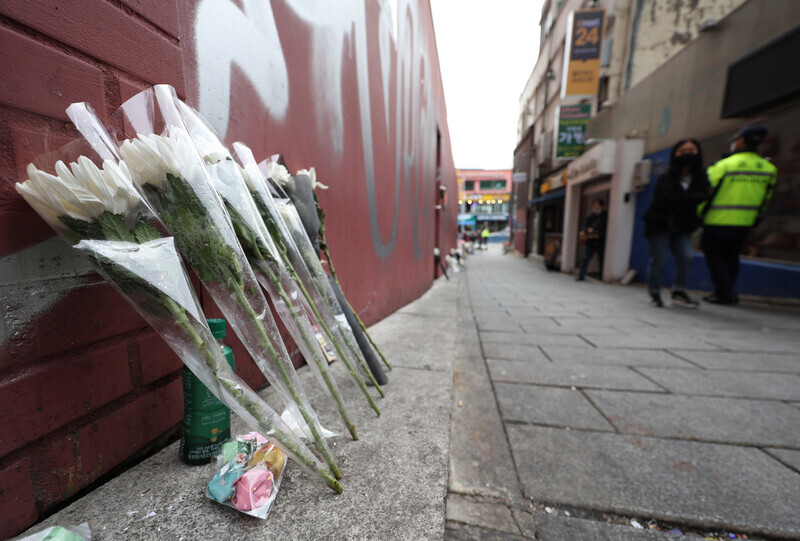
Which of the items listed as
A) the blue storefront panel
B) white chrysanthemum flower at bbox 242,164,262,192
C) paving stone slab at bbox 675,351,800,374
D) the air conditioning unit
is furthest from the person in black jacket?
white chrysanthemum flower at bbox 242,164,262,192

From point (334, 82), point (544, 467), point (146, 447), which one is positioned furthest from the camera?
point (334, 82)

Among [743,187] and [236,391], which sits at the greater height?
[743,187]

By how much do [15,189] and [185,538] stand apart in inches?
33.1

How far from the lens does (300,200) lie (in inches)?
52.9

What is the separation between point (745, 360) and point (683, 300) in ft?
7.11

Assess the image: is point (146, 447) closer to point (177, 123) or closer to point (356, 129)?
point (177, 123)

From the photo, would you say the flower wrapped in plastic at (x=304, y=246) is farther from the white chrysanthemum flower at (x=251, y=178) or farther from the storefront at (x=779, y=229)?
the storefront at (x=779, y=229)

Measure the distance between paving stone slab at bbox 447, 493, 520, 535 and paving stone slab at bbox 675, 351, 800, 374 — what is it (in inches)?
84.2

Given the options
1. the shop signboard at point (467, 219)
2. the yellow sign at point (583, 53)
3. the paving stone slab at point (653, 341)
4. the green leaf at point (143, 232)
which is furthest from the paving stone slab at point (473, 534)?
the shop signboard at point (467, 219)

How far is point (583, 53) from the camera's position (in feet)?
26.9

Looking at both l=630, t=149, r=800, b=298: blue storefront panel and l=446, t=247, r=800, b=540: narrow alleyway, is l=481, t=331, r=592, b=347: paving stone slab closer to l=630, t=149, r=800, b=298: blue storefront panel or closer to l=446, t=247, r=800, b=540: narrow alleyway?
l=446, t=247, r=800, b=540: narrow alleyway

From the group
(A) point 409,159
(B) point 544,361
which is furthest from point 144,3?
(A) point 409,159

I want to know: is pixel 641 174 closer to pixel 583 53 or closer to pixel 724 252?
pixel 724 252

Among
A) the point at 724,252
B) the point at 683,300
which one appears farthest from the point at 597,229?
the point at 683,300
